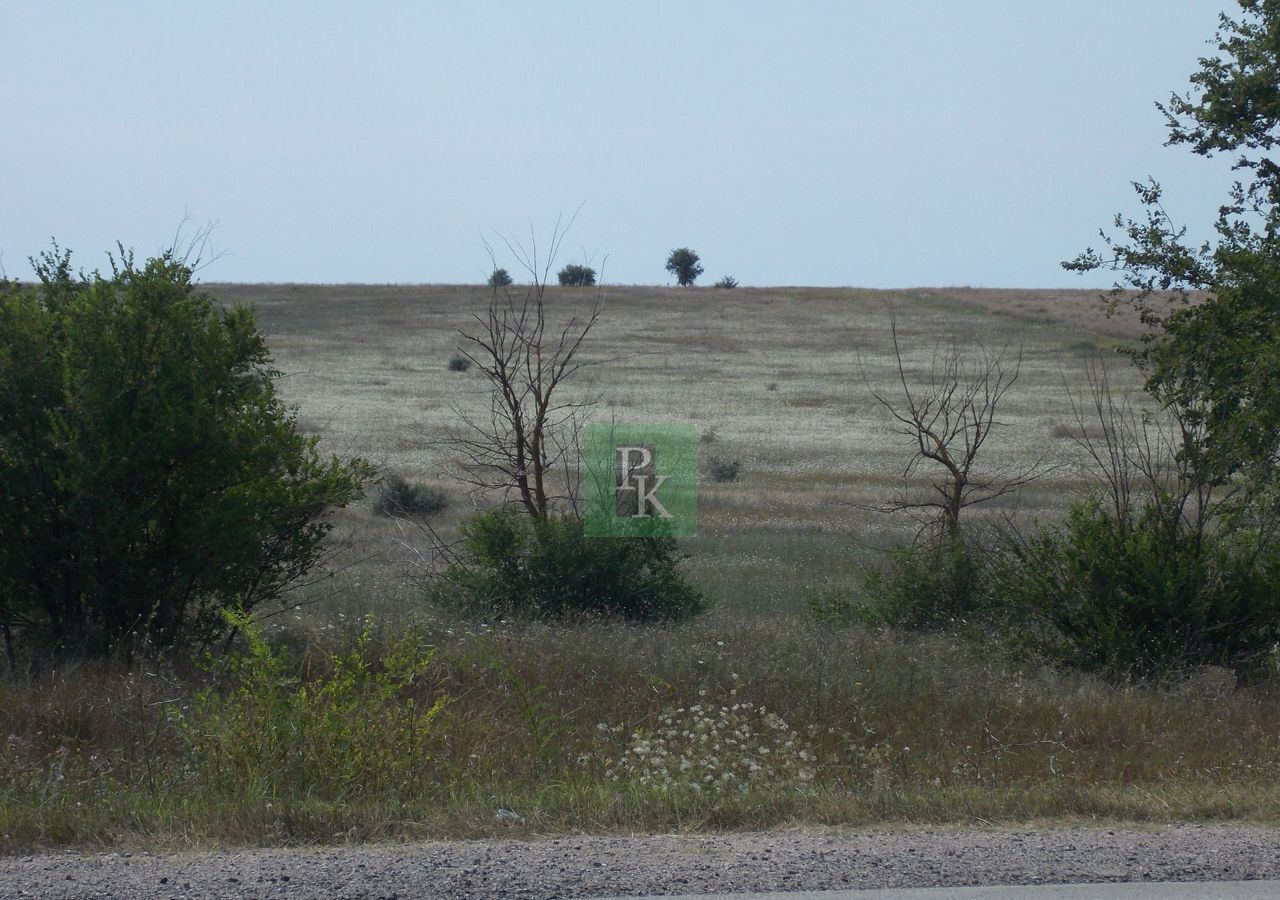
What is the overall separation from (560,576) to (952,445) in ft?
81.1

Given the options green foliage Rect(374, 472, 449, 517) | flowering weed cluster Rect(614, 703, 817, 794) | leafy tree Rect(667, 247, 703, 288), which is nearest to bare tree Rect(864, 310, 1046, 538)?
flowering weed cluster Rect(614, 703, 817, 794)

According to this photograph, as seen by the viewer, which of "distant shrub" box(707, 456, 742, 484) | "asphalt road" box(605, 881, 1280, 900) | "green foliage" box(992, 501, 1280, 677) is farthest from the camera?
"distant shrub" box(707, 456, 742, 484)

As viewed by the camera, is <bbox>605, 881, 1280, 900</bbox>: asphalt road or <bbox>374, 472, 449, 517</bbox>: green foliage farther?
<bbox>374, 472, 449, 517</bbox>: green foliage

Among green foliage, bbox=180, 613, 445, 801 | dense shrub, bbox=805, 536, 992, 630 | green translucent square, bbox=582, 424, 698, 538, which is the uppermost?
green translucent square, bbox=582, 424, 698, 538

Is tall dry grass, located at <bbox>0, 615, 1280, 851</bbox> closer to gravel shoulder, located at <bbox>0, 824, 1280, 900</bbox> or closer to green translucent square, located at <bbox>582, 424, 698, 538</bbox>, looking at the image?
gravel shoulder, located at <bbox>0, 824, 1280, 900</bbox>

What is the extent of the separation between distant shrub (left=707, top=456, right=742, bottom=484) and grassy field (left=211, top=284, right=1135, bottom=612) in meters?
0.29

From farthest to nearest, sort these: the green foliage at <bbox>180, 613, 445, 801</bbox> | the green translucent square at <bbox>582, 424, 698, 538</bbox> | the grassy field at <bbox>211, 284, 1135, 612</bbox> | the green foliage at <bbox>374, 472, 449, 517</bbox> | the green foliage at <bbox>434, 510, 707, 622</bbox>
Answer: the green foliage at <bbox>374, 472, 449, 517</bbox>
the grassy field at <bbox>211, 284, 1135, 612</bbox>
the green translucent square at <bbox>582, 424, 698, 538</bbox>
the green foliage at <bbox>434, 510, 707, 622</bbox>
the green foliage at <bbox>180, 613, 445, 801</bbox>

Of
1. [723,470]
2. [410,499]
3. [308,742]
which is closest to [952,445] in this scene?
[723,470]

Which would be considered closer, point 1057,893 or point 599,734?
point 1057,893

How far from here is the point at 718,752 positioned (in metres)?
6.82

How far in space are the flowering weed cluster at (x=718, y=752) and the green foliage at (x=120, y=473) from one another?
11.8 feet

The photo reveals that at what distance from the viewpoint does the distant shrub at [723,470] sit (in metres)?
28.5

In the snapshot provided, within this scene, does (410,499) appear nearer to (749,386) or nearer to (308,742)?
(308,742)

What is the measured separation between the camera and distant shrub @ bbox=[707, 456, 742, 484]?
28.5m
